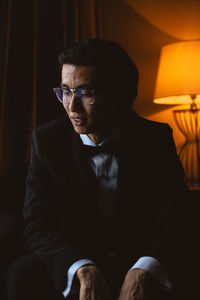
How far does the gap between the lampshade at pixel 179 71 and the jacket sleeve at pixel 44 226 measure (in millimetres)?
923

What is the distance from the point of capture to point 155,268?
43.1 inches

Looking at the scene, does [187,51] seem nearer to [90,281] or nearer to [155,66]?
[155,66]

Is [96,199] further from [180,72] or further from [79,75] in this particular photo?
[180,72]

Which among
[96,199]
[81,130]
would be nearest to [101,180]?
[96,199]

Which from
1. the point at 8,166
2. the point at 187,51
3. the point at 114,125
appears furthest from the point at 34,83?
the point at 187,51

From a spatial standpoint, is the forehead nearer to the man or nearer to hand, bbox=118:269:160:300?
the man

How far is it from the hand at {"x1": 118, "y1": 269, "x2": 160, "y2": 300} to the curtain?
90cm

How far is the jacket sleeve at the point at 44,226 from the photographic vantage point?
3.64 feet

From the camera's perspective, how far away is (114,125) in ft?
4.61

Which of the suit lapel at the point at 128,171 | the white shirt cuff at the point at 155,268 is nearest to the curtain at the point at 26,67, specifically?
the suit lapel at the point at 128,171

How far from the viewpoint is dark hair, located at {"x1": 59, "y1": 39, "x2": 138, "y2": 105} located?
1245mm

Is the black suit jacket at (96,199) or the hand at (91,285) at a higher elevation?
the black suit jacket at (96,199)

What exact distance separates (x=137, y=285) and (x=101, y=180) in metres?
0.42

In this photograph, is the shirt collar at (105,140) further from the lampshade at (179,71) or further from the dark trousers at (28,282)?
the lampshade at (179,71)
